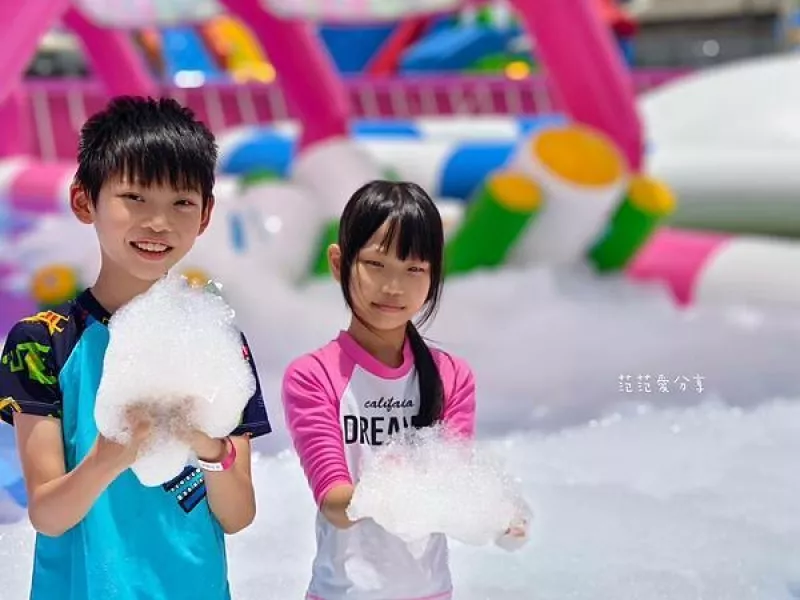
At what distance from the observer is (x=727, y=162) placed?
3646mm

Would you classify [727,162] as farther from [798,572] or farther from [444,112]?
[444,112]

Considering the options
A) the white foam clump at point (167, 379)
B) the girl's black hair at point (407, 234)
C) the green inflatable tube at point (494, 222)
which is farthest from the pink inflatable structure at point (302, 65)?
the white foam clump at point (167, 379)

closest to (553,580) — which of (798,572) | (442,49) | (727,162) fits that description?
(798,572)

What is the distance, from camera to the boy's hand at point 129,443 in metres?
0.75

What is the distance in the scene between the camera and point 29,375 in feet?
2.72

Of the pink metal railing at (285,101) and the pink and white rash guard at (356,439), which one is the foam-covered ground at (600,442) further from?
the pink metal railing at (285,101)

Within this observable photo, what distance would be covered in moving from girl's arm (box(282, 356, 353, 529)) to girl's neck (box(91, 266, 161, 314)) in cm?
16

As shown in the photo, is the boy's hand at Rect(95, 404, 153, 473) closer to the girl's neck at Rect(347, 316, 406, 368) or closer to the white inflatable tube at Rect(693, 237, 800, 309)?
the girl's neck at Rect(347, 316, 406, 368)

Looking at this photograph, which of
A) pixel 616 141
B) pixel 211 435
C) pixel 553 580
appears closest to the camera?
pixel 211 435

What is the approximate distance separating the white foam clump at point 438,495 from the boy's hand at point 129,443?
19cm

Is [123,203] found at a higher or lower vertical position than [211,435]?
higher

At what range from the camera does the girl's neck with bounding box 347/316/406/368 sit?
3.22 ft

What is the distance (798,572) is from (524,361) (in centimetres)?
103

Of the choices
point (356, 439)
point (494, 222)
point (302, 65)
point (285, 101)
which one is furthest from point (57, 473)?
point (285, 101)
